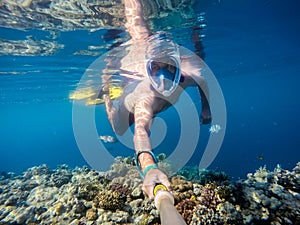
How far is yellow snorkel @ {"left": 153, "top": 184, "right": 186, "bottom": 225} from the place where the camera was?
1.82 metres

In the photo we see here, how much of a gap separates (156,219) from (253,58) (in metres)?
29.1

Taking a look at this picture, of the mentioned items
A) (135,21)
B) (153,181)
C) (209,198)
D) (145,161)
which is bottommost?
(153,181)

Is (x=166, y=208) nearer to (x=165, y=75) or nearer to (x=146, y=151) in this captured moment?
(x=146, y=151)

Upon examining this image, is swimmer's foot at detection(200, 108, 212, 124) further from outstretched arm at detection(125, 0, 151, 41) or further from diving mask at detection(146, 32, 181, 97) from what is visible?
outstretched arm at detection(125, 0, 151, 41)

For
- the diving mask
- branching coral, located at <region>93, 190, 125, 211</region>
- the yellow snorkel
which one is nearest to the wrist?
the yellow snorkel

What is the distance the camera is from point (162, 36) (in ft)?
41.4

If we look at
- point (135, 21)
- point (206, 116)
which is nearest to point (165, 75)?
point (206, 116)

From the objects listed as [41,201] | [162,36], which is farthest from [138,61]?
[41,201]

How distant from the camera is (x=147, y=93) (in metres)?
5.26

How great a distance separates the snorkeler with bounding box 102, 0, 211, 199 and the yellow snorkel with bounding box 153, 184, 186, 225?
0.22 metres

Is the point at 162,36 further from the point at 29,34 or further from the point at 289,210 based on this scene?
the point at 289,210

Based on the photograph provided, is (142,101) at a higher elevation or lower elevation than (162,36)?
lower

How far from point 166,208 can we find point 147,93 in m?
3.47

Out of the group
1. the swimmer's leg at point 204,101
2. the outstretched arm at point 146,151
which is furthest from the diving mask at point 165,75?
the swimmer's leg at point 204,101
